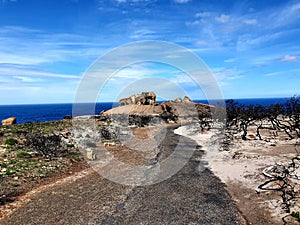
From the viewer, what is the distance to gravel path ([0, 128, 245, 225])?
13.7 meters

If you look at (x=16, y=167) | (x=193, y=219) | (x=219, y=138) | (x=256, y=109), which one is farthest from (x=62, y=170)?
(x=256, y=109)

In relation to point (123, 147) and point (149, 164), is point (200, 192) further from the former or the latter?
point (123, 147)

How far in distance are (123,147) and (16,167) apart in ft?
47.7

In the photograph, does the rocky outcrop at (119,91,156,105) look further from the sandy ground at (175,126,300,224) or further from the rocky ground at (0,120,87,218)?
the rocky ground at (0,120,87,218)

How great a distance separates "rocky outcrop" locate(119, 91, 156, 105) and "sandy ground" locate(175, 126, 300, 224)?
3770 centimetres

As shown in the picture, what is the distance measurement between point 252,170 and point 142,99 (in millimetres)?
54520

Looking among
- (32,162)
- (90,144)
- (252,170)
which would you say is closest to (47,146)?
(32,162)

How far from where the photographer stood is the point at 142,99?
7425cm

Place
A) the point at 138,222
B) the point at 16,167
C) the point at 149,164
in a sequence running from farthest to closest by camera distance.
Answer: the point at 149,164 → the point at 16,167 → the point at 138,222

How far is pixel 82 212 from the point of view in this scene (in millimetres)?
14609

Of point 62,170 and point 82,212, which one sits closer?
point 82,212

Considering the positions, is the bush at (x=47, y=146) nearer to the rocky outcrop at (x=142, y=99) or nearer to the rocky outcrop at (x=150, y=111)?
the rocky outcrop at (x=150, y=111)

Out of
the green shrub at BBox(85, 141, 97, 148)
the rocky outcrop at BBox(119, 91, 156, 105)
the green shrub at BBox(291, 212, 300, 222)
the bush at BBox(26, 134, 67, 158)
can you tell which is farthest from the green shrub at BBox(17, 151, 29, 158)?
the rocky outcrop at BBox(119, 91, 156, 105)

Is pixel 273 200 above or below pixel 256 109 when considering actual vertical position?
below
